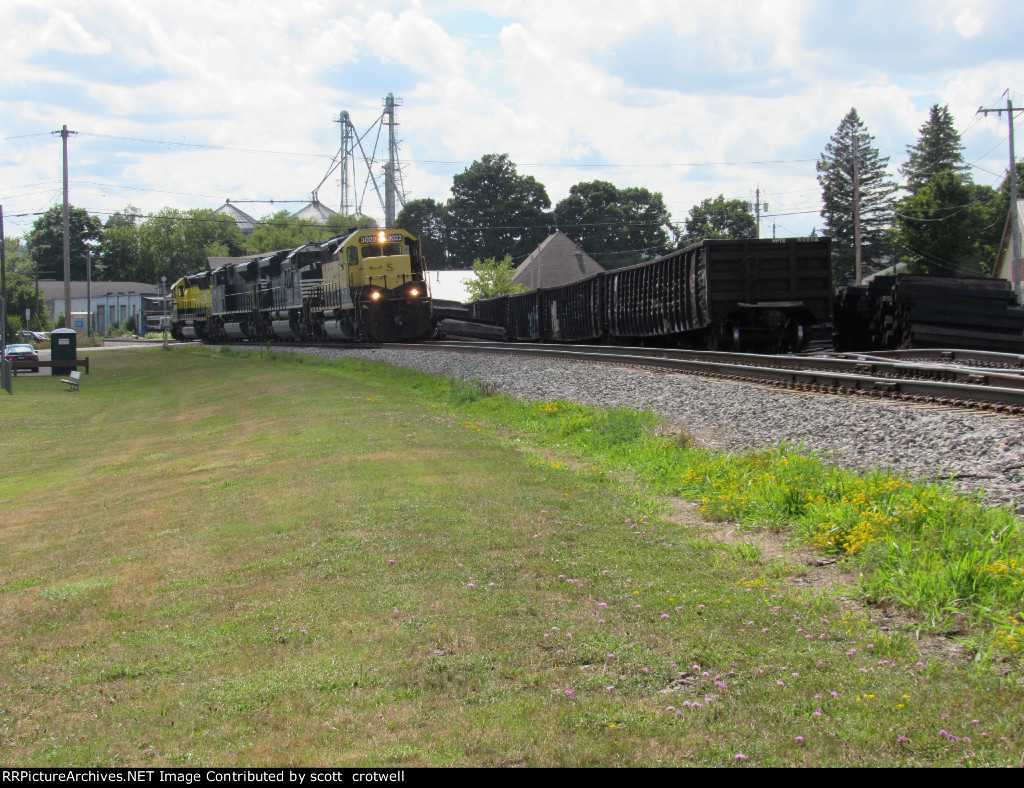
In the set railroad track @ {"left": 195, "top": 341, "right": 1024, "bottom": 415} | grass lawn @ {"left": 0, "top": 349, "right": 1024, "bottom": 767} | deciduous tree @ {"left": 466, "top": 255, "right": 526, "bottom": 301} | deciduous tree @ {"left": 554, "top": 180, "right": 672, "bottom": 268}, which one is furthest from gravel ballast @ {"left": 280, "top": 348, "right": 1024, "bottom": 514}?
deciduous tree @ {"left": 554, "top": 180, "right": 672, "bottom": 268}

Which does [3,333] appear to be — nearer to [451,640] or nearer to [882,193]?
[451,640]

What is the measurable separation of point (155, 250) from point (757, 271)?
13460 centimetres

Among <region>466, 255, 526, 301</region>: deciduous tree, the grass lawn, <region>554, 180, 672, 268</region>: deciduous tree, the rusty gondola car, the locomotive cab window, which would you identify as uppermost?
<region>554, 180, 672, 268</region>: deciduous tree

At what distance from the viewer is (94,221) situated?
149750mm

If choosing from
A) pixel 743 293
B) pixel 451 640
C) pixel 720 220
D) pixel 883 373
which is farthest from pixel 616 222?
pixel 451 640

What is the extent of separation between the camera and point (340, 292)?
117ft

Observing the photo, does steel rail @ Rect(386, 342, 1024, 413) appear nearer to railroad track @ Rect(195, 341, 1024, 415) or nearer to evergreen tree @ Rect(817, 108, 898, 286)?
railroad track @ Rect(195, 341, 1024, 415)

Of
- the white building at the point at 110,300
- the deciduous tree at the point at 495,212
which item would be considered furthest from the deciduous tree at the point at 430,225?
the white building at the point at 110,300

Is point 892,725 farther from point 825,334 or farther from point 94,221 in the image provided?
point 94,221

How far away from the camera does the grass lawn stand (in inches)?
146

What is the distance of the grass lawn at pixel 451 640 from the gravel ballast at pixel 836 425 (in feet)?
4.32

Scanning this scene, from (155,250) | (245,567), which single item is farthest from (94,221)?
(245,567)

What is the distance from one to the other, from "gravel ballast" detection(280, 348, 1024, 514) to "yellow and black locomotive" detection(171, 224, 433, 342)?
17.5 meters

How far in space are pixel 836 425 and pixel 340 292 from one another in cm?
2800
